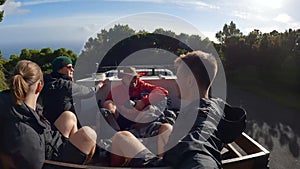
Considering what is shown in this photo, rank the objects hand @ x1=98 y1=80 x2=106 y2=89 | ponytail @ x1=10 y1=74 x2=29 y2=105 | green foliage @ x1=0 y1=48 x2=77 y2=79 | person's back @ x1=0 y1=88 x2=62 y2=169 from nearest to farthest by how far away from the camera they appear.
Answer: person's back @ x1=0 y1=88 x2=62 y2=169 < ponytail @ x1=10 y1=74 x2=29 y2=105 < hand @ x1=98 y1=80 x2=106 y2=89 < green foliage @ x1=0 y1=48 x2=77 y2=79

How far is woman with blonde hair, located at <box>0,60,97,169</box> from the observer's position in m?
1.64

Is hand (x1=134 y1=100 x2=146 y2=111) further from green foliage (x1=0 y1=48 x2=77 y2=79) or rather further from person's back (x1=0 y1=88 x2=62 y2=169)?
green foliage (x1=0 y1=48 x2=77 y2=79)

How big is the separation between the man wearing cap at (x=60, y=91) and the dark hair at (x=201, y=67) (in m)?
1.33

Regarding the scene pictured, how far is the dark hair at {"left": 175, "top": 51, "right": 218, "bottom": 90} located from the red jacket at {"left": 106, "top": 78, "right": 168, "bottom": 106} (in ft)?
3.91

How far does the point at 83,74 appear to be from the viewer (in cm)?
536

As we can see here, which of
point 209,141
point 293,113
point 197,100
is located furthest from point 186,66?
point 293,113

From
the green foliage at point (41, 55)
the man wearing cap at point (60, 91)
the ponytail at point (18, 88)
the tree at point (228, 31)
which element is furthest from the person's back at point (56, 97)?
the tree at point (228, 31)

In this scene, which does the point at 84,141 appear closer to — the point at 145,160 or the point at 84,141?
the point at 84,141

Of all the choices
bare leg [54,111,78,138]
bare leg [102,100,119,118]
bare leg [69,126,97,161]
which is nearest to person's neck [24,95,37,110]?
bare leg [69,126,97,161]

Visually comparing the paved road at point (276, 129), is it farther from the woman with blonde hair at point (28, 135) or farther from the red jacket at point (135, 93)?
the woman with blonde hair at point (28, 135)

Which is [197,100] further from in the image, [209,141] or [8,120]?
[8,120]

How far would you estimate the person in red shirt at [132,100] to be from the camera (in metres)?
2.83

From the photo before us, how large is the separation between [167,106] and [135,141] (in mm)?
1053

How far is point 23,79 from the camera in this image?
1851mm
